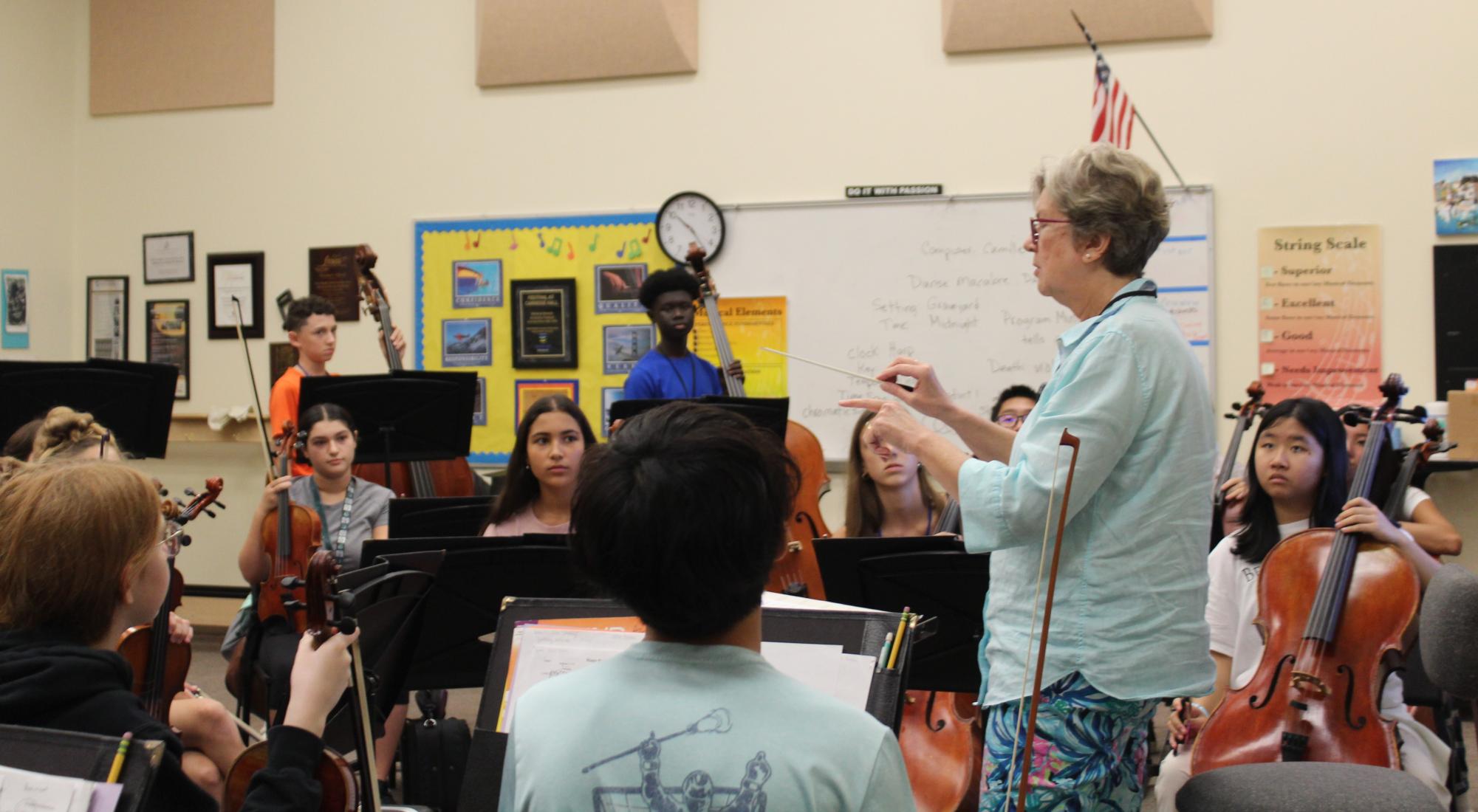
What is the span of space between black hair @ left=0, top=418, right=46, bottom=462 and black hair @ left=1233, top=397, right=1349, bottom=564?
3124mm

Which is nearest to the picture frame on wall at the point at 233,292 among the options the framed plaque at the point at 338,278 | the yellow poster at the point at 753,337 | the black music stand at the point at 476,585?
the framed plaque at the point at 338,278

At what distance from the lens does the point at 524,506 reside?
361cm

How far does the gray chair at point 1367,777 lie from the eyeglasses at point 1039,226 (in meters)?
0.96

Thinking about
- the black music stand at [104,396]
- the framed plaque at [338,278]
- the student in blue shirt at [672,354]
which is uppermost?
the framed plaque at [338,278]

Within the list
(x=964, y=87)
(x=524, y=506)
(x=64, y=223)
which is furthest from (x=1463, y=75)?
(x=64, y=223)

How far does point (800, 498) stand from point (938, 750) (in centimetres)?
107

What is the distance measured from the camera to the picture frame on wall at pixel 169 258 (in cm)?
627

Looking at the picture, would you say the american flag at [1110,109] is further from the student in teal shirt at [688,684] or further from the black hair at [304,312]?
the student in teal shirt at [688,684]

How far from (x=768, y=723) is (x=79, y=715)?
102 cm

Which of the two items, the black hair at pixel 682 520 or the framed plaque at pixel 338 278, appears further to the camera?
the framed plaque at pixel 338 278

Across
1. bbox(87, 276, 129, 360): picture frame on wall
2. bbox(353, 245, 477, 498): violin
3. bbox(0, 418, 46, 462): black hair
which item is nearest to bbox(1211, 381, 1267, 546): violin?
bbox(353, 245, 477, 498): violin

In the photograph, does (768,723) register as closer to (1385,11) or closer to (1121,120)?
(1121,120)

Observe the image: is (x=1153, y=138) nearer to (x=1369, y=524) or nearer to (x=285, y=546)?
(x=1369, y=524)

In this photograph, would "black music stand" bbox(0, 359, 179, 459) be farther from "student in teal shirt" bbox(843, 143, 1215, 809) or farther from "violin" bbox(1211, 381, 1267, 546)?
"violin" bbox(1211, 381, 1267, 546)
